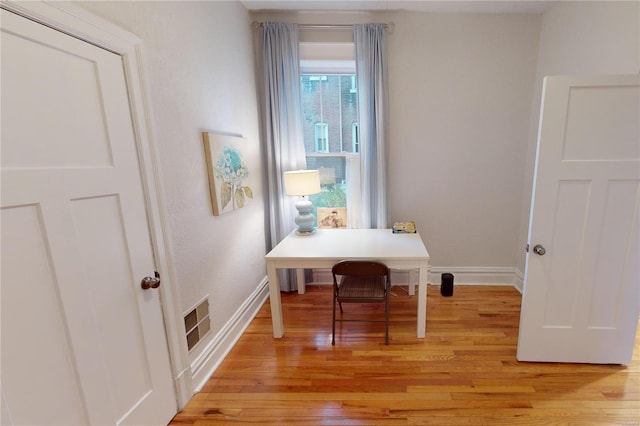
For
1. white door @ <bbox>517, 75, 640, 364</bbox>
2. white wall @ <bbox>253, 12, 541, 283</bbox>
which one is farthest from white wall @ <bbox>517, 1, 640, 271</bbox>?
white door @ <bbox>517, 75, 640, 364</bbox>

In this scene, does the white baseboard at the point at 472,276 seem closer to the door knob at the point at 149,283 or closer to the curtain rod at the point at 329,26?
the door knob at the point at 149,283

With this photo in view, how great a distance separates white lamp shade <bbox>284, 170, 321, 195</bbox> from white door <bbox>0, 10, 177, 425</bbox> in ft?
4.60

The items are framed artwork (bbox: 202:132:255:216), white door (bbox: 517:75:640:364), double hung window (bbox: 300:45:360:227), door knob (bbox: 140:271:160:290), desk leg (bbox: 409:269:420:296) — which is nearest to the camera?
door knob (bbox: 140:271:160:290)

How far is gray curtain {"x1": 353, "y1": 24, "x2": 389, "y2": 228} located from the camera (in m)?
2.65

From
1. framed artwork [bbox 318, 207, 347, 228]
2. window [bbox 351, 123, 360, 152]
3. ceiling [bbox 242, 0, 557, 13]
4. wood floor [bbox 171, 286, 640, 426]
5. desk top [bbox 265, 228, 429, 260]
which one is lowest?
wood floor [bbox 171, 286, 640, 426]

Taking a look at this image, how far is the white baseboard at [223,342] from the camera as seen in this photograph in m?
1.84

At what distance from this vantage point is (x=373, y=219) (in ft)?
9.82

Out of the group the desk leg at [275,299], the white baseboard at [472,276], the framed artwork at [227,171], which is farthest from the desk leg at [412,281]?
the framed artwork at [227,171]

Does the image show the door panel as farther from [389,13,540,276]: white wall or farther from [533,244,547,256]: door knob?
[389,13,540,276]: white wall

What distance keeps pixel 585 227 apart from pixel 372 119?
1.84 meters

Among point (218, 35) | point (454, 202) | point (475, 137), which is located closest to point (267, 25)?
point (218, 35)

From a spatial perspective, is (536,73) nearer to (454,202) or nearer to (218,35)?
(454,202)

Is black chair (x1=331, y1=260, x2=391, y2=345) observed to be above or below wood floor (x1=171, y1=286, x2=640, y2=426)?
above

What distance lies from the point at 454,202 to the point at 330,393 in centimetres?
223
